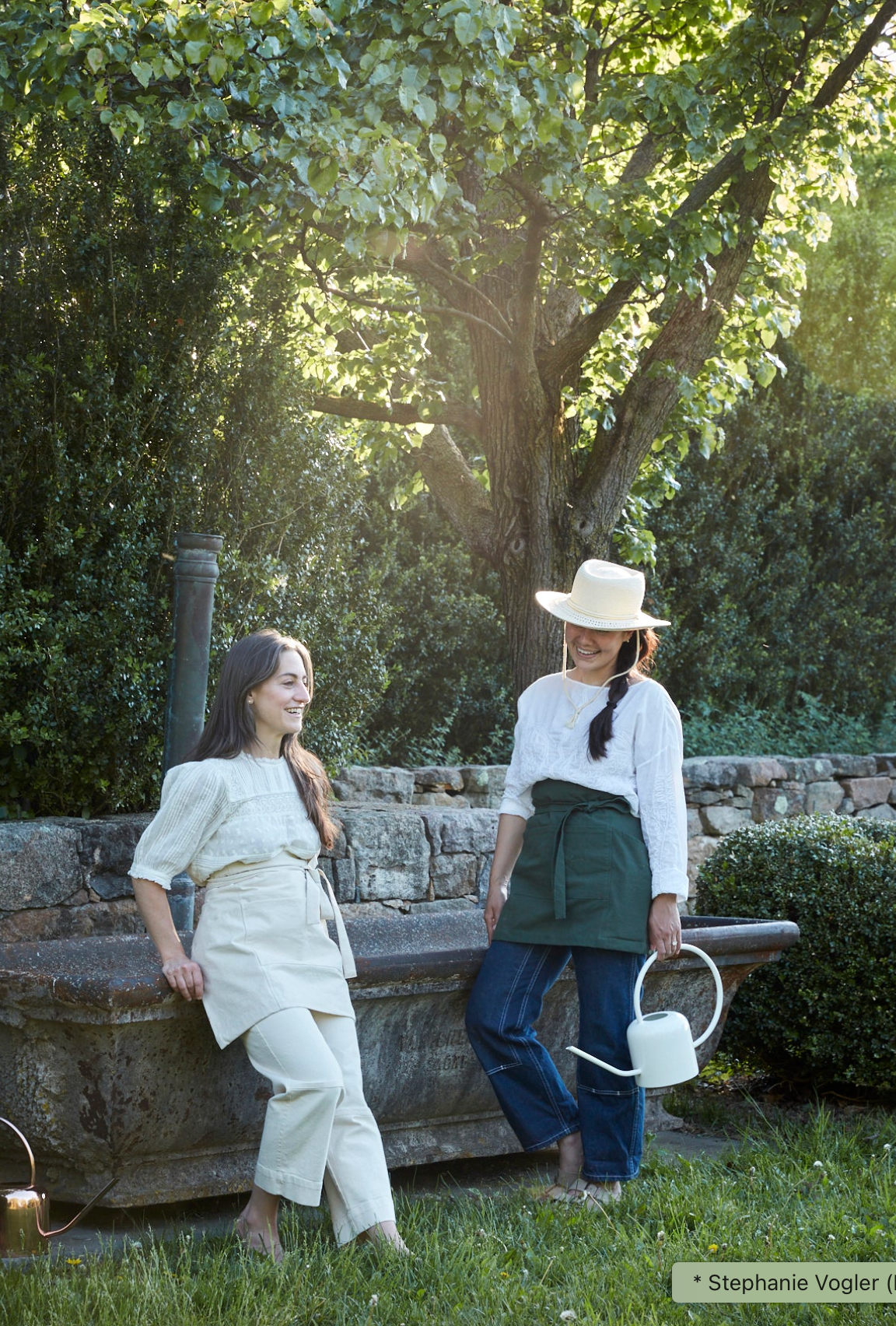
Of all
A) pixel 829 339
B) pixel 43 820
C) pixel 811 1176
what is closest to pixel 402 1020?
pixel 811 1176

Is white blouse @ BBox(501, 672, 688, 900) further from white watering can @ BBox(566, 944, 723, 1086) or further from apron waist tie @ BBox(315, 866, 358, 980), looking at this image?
apron waist tie @ BBox(315, 866, 358, 980)

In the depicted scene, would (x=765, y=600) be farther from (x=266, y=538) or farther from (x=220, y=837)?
Answer: (x=220, y=837)

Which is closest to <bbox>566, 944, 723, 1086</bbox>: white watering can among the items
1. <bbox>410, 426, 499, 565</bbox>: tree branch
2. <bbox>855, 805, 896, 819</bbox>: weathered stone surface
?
<bbox>410, 426, 499, 565</bbox>: tree branch

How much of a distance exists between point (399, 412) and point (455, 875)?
221 cm

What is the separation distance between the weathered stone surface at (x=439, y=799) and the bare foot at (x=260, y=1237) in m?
3.90

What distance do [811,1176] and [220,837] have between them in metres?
2.09

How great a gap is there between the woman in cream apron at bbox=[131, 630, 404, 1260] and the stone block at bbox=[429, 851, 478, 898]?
2.35m

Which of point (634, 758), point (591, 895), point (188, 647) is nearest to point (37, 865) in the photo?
point (188, 647)

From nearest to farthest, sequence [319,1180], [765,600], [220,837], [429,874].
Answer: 1. [319,1180]
2. [220,837]
3. [429,874]
4. [765,600]

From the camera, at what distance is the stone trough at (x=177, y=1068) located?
3.26m

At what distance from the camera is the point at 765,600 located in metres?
10.8

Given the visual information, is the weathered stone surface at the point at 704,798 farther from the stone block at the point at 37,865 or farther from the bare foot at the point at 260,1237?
the bare foot at the point at 260,1237

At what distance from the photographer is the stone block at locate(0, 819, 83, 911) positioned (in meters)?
4.48

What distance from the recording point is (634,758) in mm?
3732
